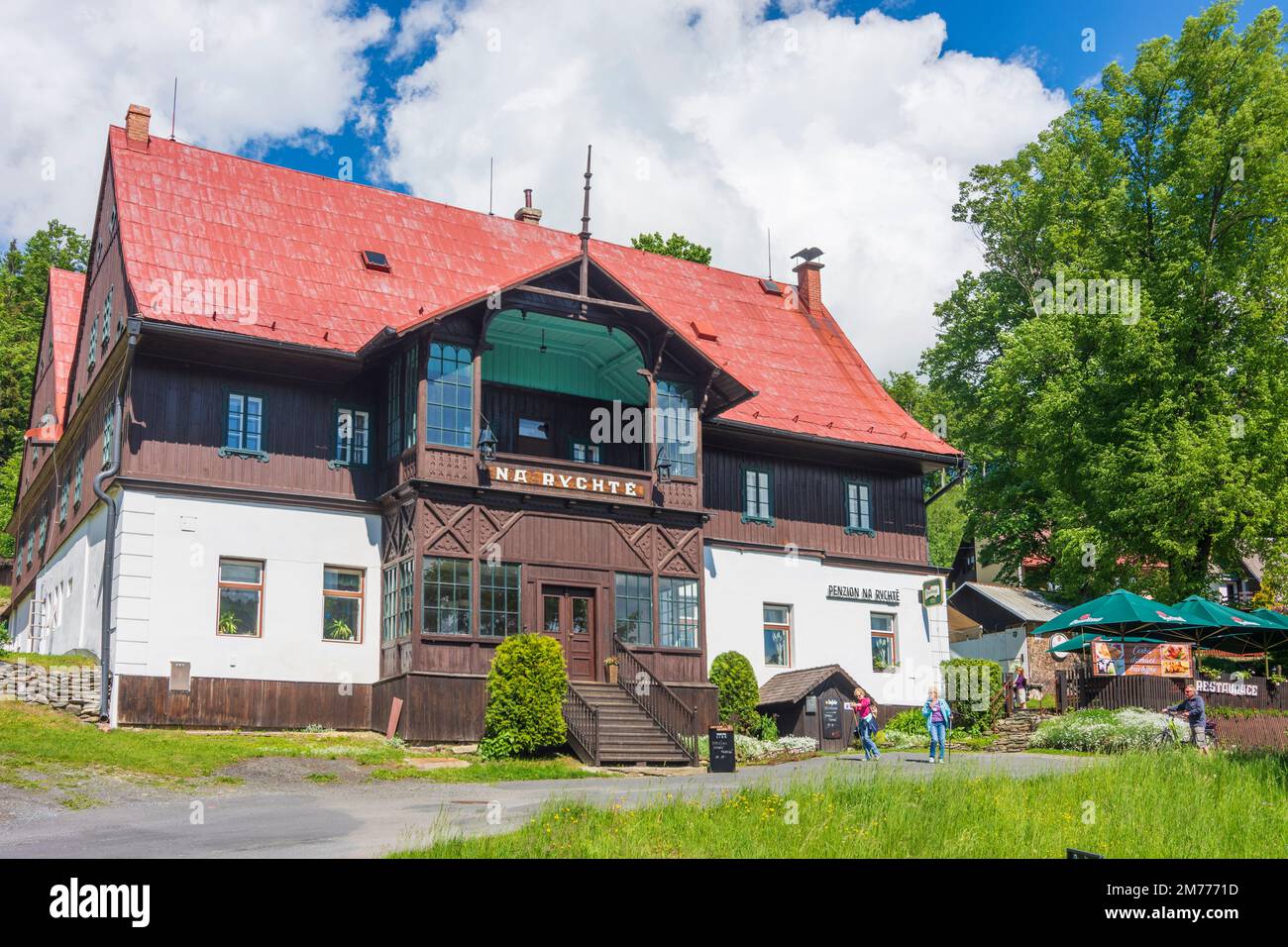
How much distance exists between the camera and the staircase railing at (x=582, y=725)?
25.3 meters

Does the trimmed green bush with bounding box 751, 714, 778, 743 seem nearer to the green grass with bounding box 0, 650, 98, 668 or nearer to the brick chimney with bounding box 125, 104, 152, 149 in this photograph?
the green grass with bounding box 0, 650, 98, 668

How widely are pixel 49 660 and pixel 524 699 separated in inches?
371

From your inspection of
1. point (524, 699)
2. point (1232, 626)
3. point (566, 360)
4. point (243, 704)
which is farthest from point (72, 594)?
point (1232, 626)

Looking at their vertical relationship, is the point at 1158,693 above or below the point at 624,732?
above

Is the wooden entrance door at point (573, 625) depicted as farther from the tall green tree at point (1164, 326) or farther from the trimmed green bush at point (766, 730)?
the tall green tree at point (1164, 326)

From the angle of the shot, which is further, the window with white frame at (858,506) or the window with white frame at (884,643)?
the window with white frame at (858,506)

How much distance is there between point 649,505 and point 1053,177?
824 inches

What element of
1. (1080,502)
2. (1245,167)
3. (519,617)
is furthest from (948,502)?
(519,617)

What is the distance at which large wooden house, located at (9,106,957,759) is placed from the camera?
2652cm

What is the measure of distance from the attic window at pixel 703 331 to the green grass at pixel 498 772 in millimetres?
14590

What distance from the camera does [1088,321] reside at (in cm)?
3984

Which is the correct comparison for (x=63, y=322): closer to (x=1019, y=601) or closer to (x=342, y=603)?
(x=342, y=603)

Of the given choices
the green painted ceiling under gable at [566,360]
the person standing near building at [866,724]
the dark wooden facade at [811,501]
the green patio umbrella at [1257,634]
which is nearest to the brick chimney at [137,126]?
the green painted ceiling under gable at [566,360]

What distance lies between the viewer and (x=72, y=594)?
102 ft
